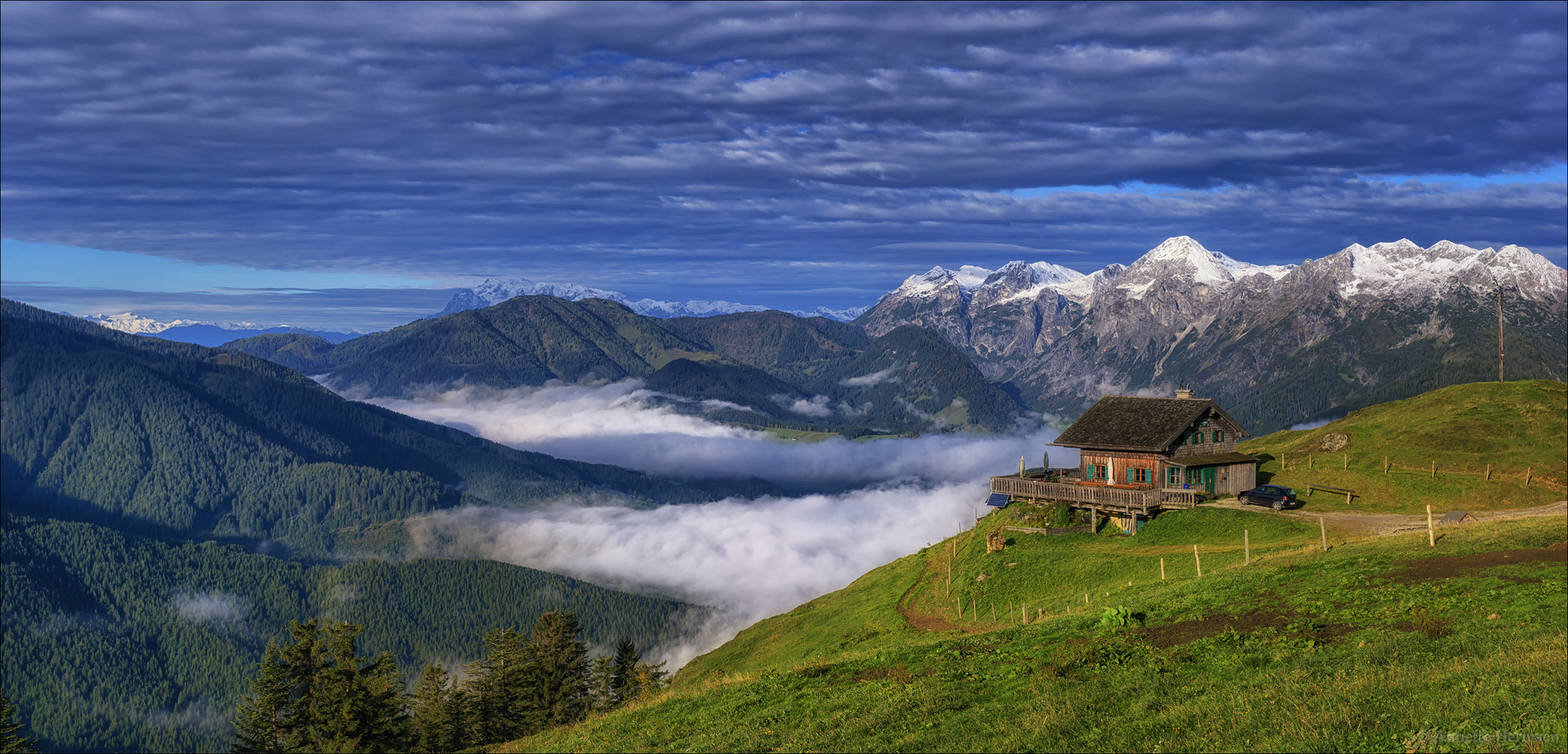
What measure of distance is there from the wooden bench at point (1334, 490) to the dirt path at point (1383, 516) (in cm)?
492

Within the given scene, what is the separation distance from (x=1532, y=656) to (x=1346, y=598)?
12.9 meters

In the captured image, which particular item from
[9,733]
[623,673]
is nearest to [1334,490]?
[623,673]

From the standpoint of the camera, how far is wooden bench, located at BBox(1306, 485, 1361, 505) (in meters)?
71.8

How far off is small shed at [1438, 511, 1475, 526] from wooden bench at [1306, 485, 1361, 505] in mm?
7065

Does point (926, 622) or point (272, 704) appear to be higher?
point (926, 622)

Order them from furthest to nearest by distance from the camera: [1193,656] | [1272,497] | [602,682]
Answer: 1. [602,682]
2. [1272,497]
3. [1193,656]

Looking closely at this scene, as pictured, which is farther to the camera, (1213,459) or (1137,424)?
(1137,424)

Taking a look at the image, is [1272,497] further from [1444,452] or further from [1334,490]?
[1444,452]

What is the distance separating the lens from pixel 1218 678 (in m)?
25.4

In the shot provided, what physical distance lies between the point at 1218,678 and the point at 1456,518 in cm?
5197

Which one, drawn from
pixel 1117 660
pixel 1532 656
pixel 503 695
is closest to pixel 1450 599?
pixel 1532 656

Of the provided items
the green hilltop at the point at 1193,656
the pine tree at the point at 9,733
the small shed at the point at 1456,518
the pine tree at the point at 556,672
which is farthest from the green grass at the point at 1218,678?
the pine tree at the point at 9,733

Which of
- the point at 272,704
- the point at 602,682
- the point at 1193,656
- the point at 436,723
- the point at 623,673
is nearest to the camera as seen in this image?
the point at 1193,656

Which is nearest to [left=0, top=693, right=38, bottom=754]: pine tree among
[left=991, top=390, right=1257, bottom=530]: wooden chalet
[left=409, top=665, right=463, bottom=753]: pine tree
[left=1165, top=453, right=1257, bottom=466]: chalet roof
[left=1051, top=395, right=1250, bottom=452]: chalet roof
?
[left=409, top=665, right=463, bottom=753]: pine tree
